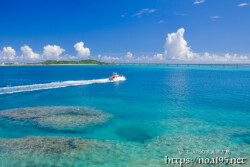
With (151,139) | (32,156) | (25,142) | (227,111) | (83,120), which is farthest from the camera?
(227,111)

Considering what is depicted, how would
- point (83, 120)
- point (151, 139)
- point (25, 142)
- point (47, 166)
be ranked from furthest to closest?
1. point (83, 120)
2. point (151, 139)
3. point (25, 142)
4. point (47, 166)

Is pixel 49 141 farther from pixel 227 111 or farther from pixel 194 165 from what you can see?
pixel 227 111

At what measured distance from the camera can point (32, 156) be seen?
1529 centimetres

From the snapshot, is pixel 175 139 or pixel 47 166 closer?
pixel 47 166

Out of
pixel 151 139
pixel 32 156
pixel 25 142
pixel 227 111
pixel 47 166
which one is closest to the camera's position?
pixel 47 166

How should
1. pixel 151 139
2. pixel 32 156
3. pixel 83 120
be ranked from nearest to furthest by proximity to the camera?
pixel 32 156, pixel 151 139, pixel 83 120

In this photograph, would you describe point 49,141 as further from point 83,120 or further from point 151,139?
point 151,139

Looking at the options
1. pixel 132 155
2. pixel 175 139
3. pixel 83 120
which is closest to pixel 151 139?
pixel 175 139

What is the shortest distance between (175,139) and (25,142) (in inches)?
631

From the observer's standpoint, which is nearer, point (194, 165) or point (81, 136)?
point (194, 165)

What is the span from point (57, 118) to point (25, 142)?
23.6 feet

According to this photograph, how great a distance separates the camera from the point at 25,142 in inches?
705

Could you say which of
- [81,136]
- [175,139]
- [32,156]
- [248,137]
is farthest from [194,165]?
[32,156]

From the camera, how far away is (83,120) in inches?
963
